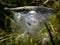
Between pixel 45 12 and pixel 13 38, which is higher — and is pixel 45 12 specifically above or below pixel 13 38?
above

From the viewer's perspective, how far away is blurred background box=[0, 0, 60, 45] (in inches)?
64.1

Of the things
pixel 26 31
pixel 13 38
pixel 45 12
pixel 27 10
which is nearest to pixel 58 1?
pixel 45 12

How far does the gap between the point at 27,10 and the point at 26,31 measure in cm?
24

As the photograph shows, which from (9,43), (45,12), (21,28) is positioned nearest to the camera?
(9,43)

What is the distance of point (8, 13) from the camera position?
1.91 metres

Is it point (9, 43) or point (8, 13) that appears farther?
point (8, 13)

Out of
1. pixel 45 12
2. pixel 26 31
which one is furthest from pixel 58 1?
pixel 26 31

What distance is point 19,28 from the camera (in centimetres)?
177

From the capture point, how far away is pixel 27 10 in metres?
1.90

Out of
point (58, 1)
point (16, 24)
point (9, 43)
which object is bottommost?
point (9, 43)

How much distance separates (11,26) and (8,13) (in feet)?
0.51

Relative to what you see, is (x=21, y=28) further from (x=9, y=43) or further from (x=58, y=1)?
(x=58, y=1)

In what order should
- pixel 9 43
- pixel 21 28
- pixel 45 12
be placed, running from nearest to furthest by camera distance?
pixel 9 43
pixel 21 28
pixel 45 12

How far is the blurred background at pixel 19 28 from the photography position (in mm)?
1628
